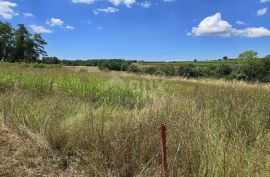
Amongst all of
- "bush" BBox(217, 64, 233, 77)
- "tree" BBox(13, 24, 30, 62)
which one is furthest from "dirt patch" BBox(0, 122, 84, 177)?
"tree" BBox(13, 24, 30, 62)

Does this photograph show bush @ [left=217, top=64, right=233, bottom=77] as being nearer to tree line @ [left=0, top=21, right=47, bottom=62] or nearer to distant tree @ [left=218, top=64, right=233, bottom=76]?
distant tree @ [left=218, top=64, right=233, bottom=76]

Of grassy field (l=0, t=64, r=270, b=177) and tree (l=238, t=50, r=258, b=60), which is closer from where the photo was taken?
grassy field (l=0, t=64, r=270, b=177)

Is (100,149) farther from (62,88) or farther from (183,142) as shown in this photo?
(62,88)

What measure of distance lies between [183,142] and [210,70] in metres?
67.8

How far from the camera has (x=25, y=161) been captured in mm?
4734

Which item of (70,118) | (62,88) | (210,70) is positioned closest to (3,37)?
(210,70)

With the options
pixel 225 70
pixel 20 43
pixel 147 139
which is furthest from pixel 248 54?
pixel 147 139

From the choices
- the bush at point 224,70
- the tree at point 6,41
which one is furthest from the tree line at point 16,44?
the bush at point 224,70

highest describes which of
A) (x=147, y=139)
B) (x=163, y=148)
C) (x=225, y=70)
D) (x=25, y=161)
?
(x=163, y=148)

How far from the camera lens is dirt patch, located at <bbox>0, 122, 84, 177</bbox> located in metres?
4.46

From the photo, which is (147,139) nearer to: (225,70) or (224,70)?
(224,70)

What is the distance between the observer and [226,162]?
3.91 metres

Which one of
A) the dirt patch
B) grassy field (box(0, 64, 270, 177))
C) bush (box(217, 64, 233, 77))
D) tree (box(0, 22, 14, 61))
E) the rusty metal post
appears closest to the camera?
the rusty metal post

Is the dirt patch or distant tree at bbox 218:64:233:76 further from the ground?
the dirt patch
